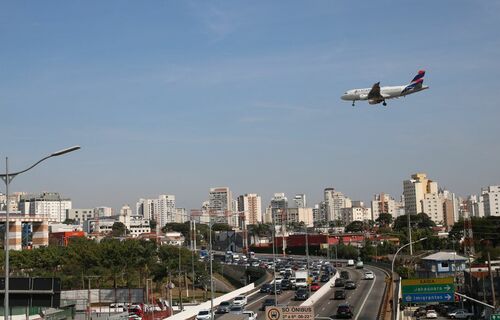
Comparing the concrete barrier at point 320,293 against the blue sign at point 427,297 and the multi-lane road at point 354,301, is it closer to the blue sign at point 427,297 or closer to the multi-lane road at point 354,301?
the multi-lane road at point 354,301

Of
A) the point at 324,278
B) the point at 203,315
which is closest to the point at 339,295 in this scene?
the point at 324,278

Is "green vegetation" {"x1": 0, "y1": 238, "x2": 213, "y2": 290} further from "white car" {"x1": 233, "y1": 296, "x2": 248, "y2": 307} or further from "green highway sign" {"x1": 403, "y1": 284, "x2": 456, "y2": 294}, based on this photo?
"green highway sign" {"x1": 403, "y1": 284, "x2": 456, "y2": 294}

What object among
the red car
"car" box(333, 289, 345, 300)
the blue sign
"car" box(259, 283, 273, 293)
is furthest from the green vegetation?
the blue sign

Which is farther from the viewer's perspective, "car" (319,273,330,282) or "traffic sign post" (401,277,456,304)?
"car" (319,273,330,282)

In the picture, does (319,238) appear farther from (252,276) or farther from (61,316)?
(61,316)

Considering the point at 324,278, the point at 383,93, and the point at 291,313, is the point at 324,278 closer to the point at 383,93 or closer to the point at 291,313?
the point at 383,93

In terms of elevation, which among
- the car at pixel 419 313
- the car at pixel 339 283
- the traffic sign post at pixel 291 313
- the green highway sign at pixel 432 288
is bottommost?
the car at pixel 419 313

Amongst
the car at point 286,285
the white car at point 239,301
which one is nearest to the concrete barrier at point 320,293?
the car at point 286,285
